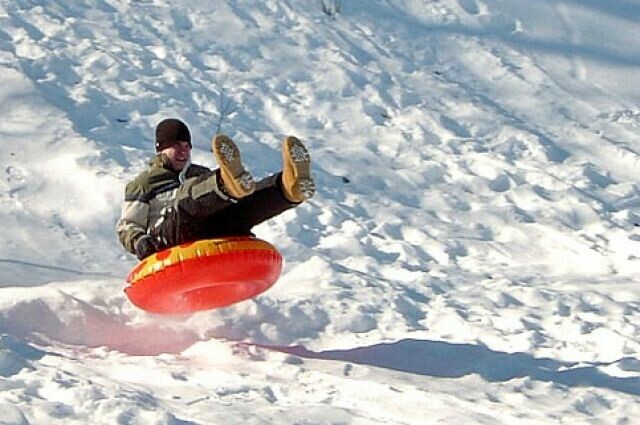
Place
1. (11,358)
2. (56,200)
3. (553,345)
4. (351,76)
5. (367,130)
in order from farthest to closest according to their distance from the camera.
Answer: (351,76) → (367,130) → (56,200) → (553,345) → (11,358)

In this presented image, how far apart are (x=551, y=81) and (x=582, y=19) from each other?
85 cm

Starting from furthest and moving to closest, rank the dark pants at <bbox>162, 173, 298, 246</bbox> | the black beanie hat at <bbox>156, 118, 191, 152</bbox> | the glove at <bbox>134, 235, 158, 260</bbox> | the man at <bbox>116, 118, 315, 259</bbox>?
the black beanie hat at <bbox>156, 118, 191, 152</bbox> → the glove at <bbox>134, 235, 158, 260</bbox> → the dark pants at <bbox>162, 173, 298, 246</bbox> → the man at <bbox>116, 118, 315, 259</bbox>

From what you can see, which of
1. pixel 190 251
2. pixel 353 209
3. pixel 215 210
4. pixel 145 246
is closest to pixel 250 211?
pixel 215 210

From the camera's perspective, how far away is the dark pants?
4.56m

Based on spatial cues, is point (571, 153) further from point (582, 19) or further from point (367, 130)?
point (582, 19)

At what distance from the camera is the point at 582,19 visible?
877cm

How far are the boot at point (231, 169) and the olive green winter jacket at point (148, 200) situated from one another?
1.34 feet

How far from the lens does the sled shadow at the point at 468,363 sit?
180 inches

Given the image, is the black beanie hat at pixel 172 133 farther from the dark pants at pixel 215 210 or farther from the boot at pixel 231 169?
the boot at pixel 231 169

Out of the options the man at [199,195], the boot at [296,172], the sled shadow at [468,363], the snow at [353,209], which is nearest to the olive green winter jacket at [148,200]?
the man at [199,195]

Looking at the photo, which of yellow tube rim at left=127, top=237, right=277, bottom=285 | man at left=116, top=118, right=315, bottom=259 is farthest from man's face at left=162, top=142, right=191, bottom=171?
yellow tube rim at left=127, top=237, right=277, bottom=285

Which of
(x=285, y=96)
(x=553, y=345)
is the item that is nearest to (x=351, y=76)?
(x=285, y=96)

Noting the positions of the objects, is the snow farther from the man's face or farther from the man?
the man's face

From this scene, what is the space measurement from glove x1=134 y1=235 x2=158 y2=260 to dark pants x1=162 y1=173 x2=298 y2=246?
0.06 meters
